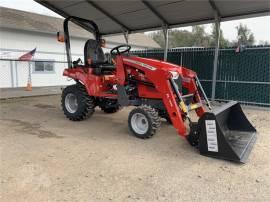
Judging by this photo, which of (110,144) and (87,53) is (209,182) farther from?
(87,53)

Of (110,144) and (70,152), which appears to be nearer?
(70,152)

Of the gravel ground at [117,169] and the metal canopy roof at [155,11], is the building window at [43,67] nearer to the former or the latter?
the metal canopy roof at [155,11]

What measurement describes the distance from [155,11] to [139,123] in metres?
4.71

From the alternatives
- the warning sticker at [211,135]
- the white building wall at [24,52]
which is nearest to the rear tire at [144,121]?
the warning sticker at [211,135]

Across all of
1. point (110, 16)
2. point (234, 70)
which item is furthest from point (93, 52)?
point (234, 70)

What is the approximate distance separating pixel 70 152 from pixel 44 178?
0.93 meters

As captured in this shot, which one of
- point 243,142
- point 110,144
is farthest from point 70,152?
point 243,142

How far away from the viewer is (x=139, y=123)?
493 cm

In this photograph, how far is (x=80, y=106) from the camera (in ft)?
19.6

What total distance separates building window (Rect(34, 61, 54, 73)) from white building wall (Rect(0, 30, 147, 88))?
0.18 meters

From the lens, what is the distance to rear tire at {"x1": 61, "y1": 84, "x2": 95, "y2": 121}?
19.5ft

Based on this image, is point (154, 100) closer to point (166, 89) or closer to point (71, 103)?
point (166, 89)

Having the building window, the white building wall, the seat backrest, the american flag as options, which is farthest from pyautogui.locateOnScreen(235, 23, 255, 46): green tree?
the seat backrest

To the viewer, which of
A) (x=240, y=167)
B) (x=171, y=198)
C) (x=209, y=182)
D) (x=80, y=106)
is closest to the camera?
(x=171, y=198)
